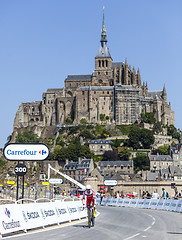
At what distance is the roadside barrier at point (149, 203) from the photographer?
121 feet

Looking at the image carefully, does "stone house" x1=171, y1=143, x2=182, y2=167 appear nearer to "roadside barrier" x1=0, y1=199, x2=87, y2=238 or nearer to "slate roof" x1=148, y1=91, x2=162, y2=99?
"slate roof" x1=148, y1=91, x2=162, y2=99

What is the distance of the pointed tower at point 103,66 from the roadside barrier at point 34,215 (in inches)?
5564

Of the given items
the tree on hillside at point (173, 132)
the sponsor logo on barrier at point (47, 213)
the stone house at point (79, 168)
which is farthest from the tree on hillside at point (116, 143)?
the sponsor logo on barrier at point (47, 213)

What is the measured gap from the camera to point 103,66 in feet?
570

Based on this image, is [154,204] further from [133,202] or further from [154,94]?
[154,94]

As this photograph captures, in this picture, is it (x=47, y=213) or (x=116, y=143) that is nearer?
(x=47, y=213)

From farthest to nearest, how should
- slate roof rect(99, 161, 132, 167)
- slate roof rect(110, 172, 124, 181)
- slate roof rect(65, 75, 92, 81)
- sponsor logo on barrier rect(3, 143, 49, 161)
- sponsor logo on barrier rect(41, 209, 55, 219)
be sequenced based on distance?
1. slate roof rect(65, 75, 92, 81)
2. slate roof rect(99, 161, 132, 167)
3. slate roof rect(110, 172, 124, 181)
4. sponsor logo on barrier rect(3, 143, 49, 161)
5. sponsor logo on barrier rect(41, 209, 55, 219)

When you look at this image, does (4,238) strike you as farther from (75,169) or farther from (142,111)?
(142,111)

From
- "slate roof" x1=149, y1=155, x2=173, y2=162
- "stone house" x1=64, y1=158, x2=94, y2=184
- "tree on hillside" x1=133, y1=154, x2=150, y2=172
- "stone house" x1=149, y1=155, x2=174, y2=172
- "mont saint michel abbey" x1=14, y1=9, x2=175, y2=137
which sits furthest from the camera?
"mont saint michel abbey" x1=14, y1=9, x2=175, y2=137

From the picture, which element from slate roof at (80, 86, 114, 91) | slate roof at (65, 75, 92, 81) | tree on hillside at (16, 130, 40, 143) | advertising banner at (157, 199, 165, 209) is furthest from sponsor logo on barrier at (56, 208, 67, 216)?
slate roof at (65, 75, 92, 81)

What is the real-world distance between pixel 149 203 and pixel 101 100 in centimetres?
11656

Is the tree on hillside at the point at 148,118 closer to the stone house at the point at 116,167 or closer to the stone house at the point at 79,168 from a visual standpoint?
the stone house at the point at 116,167

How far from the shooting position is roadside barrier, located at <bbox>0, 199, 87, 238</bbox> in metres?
20.1

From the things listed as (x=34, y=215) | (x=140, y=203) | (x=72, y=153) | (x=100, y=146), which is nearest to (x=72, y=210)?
(x=34, y=215)
